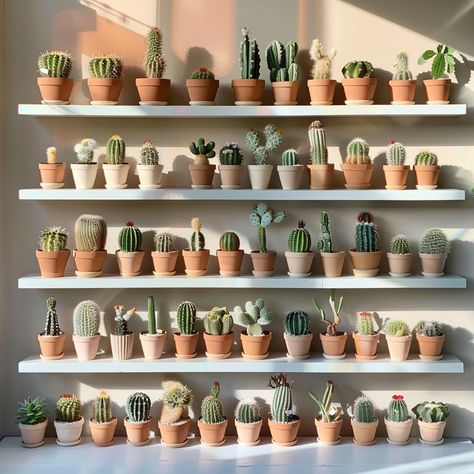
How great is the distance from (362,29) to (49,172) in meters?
1.69

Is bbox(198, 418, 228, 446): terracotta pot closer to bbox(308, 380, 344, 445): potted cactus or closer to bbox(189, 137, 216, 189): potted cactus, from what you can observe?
bbox(308, 380, 344, 445): potted cactus

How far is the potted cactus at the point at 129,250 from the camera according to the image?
141 inches

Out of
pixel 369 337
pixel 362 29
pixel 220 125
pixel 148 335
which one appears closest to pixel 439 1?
pixel 362 29

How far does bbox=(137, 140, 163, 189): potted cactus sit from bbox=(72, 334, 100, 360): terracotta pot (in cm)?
78

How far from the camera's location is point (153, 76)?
3555 millimetres

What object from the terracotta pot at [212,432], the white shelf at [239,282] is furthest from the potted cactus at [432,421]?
the terracotta pot at [212,432]

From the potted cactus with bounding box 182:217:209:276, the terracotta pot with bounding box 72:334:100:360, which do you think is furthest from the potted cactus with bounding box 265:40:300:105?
the terracotta pot with bounding box 72:334:100:360

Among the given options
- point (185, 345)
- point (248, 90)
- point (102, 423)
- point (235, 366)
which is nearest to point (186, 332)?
point (185, 345)

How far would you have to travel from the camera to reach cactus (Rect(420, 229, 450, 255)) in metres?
3.59

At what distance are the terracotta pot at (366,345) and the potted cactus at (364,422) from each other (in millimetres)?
207

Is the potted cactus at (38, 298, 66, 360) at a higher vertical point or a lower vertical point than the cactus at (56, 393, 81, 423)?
higher

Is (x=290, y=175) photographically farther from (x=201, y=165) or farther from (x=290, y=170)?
(x=201, y=165)

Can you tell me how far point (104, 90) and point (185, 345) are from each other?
4.22ft

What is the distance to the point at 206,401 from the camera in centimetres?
359
